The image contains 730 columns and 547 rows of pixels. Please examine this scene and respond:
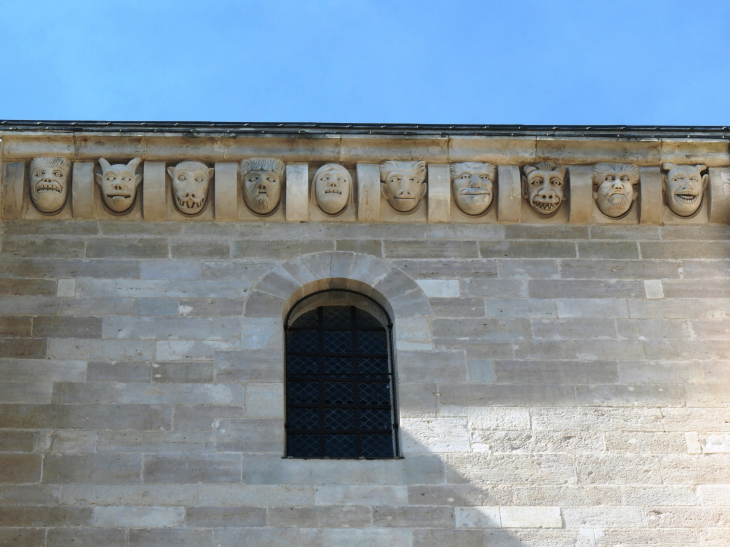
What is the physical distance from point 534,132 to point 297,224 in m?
2.39

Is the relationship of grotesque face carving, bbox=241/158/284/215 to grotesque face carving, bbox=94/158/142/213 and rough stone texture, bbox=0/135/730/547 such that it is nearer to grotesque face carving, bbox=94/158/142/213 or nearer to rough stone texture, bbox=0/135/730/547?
rough stone texture, bbox=0/135/730/547

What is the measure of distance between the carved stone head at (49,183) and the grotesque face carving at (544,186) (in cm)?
425

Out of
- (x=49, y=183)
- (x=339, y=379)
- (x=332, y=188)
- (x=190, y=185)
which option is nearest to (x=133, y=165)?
(x=190, y=185)

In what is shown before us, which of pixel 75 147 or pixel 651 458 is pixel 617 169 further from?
pixel 75 147

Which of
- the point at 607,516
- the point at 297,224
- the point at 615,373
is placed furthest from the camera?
the point at 297,224

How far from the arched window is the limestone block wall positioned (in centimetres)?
30

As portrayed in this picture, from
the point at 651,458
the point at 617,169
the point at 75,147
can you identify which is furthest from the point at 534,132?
the point at 75,147

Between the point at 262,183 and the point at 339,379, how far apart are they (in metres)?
1.96

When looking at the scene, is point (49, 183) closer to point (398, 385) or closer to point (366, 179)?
point (366, 179)

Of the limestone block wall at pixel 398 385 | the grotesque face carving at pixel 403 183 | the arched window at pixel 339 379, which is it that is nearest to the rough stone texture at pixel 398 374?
the limestone block wall at pixel 398 385

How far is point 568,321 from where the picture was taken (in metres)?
11.2

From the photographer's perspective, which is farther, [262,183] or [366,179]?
[366,179]

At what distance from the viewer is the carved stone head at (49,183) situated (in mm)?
11633

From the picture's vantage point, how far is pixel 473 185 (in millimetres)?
11875
